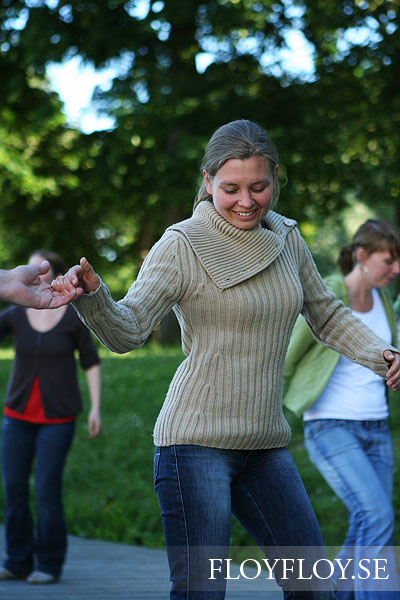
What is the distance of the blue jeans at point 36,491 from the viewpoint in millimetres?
5820

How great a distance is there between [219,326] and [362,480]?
6.19 ft

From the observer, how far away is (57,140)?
25812mm

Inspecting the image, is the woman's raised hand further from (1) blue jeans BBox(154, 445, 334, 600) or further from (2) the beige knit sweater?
(1) blue jeans BBox(154, 445, 334, 600)

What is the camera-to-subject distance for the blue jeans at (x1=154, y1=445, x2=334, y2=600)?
2834mm

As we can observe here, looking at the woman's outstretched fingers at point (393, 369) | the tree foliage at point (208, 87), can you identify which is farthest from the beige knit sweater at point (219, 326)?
the tree foliage at point (208, 87)

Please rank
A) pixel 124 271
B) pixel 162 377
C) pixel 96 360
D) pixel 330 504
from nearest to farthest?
1. pixel 96 360
2. pixel 330 504
3. pixel 162 377
4. pixel 124 271

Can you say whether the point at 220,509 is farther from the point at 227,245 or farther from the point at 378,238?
the point at 378,238

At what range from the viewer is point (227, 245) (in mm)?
3129

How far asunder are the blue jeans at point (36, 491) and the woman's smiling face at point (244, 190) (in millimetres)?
3101

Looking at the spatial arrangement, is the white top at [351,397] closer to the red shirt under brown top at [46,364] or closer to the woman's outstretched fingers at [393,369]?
the woman's outstretched fingers at [393,369]

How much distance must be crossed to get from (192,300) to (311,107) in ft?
46.3

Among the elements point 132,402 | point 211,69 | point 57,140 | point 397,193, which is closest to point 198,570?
point 132,402

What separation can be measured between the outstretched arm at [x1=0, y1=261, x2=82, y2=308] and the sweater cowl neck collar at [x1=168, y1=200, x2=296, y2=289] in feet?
1.86

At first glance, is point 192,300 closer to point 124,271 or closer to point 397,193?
point 397,193
